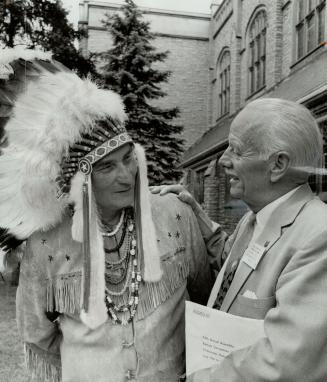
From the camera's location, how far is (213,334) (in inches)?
53.4

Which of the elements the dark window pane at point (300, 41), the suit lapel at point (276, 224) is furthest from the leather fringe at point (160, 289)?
the dark window pane at point (300, 41)

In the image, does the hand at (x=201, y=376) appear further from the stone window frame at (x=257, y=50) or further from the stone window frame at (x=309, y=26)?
the stone window frame at (x=257, y=50)

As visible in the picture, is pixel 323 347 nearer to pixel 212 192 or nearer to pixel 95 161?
pixel 95 161

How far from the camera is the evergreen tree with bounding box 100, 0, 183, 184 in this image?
36.7 feet

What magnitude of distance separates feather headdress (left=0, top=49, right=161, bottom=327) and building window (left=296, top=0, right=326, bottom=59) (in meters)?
9.52

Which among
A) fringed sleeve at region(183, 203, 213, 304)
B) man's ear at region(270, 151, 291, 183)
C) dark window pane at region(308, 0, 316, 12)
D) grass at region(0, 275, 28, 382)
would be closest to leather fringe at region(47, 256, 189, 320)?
fringed sleeve at region(183, 203, 213, 304)

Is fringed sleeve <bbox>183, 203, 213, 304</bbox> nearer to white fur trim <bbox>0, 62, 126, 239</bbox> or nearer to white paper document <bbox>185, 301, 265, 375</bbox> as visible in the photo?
white paper document <bbox>185, 301, 265, 375</bbox>

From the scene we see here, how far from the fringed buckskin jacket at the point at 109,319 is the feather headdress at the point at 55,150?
3.0 inches

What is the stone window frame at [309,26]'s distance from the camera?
10.1 m

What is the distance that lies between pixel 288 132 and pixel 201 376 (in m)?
0.81

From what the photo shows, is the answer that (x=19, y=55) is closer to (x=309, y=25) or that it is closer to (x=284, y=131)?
(x=284, y=131)

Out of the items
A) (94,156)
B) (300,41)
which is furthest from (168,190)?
(300,41)

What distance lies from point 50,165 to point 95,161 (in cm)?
17

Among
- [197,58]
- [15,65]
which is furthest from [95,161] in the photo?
[197,58]
